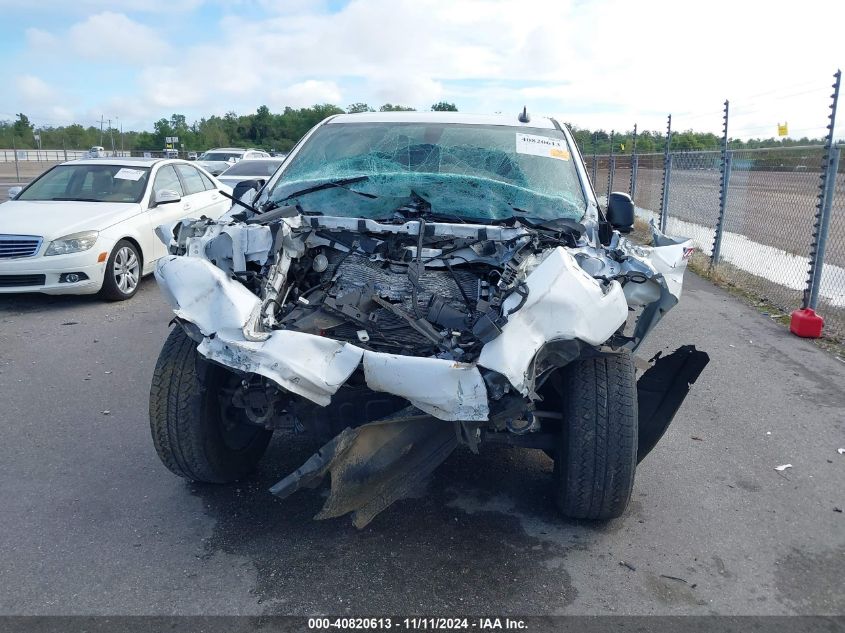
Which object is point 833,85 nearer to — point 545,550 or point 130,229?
point 545,550

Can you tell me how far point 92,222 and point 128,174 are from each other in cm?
137

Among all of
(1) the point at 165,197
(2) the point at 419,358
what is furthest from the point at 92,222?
(2) the point at 419,358

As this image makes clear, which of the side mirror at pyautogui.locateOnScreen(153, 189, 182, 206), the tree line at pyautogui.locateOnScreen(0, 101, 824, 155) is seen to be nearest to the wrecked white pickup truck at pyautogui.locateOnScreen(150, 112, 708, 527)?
the side mirror at pyautogui.locateOnScreen(153, 189, 182, 206)

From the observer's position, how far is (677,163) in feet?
43.4

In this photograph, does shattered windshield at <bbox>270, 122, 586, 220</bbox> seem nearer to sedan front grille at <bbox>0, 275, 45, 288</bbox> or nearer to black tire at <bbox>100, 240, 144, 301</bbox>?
black tire at <bbox>100, 240, 144, 301</bbox>

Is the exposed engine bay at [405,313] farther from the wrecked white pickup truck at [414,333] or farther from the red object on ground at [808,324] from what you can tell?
the red object on ground at [808,324]

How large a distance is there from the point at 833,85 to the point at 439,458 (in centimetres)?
653

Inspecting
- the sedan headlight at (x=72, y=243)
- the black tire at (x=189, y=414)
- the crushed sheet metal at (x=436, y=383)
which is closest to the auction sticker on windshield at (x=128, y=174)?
the sedan headlight at (x=72, y=243)

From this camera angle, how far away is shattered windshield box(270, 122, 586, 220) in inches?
167

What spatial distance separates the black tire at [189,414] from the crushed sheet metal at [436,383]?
1.04 meters

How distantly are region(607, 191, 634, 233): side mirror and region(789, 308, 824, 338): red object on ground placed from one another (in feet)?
12.0

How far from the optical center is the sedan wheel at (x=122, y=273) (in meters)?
8.10

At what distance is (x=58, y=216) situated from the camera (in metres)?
8.16

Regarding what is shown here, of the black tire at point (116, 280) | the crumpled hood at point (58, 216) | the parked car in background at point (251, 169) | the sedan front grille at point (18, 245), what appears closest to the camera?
the sedan front grille at point (18, 245)
